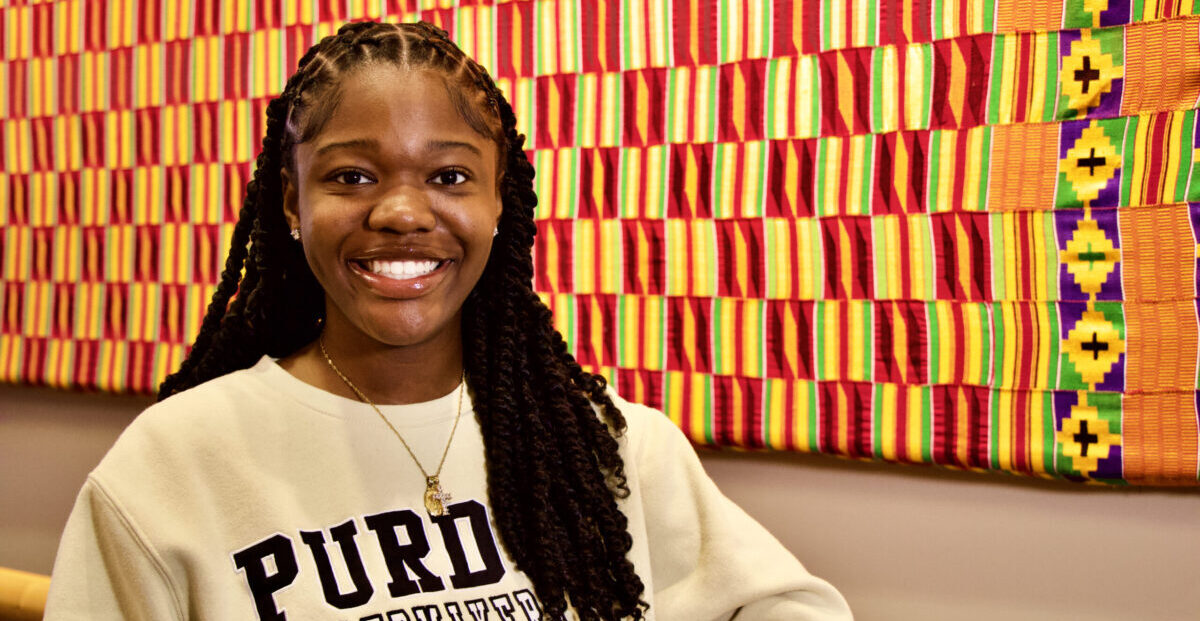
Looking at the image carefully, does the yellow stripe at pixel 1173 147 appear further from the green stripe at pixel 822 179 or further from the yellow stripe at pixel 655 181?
the yellow stripe at pixel 655 181

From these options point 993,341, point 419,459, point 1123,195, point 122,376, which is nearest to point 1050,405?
point 993,341

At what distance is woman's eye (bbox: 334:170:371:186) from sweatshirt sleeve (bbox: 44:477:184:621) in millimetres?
334

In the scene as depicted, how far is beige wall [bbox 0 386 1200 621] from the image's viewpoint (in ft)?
3.95

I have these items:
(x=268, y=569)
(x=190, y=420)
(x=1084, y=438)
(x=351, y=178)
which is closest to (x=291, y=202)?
(x=351, y=178)

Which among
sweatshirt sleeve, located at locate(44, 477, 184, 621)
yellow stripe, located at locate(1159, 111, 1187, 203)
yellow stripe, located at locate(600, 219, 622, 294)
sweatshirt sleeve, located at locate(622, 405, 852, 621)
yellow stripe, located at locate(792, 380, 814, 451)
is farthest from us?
yellow stripe, located at locate(600, 219, 622, 294)

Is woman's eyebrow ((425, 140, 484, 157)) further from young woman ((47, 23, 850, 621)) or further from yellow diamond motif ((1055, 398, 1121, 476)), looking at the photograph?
yellow diamond motif ((1055, 398, 1121, 476))

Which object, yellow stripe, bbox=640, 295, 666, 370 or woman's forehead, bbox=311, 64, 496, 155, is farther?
yellow stripe, bbox=640, 295, 666, 370

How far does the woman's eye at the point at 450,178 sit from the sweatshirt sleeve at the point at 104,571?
1.30 feet

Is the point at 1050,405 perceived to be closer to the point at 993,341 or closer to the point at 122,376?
the point at 993,341

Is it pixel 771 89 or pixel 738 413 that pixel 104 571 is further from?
pixel 771 89

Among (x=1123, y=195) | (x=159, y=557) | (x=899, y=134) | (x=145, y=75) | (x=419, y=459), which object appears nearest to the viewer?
(x=159, y=557)

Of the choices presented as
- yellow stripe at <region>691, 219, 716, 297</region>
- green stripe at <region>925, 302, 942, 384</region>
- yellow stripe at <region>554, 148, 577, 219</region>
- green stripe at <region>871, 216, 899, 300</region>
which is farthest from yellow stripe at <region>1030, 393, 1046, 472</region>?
yellow stripe at <region>554, 148, 577, 219</region>

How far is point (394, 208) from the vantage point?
0.83 m

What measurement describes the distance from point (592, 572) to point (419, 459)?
210 millimetres
